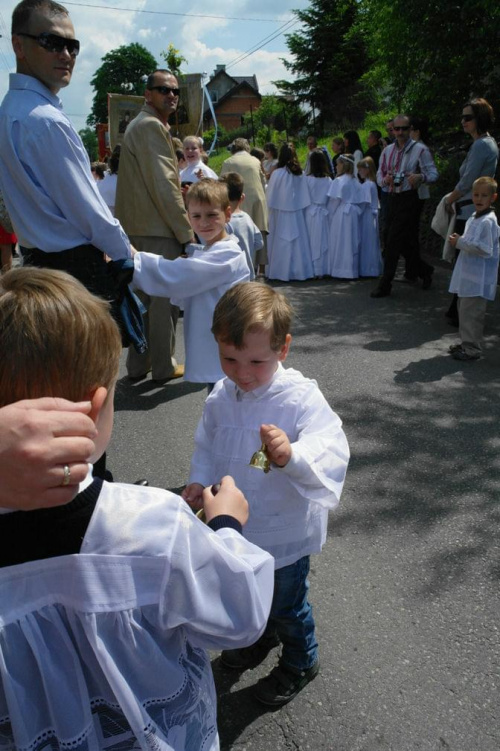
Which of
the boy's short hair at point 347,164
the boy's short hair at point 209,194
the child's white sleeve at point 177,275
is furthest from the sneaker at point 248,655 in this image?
the boy's short hair at point 347,164

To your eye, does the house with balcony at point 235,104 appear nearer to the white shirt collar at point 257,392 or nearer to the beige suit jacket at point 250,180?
the beige suit jacket at point 250,180

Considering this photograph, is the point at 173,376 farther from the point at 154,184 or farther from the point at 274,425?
the point at 274,425

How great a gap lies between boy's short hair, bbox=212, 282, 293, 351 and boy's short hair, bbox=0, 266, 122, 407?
94cm

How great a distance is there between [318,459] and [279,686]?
0.95m

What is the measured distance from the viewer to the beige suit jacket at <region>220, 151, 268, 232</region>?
804 centimetres

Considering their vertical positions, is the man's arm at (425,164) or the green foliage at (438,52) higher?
the green foliage at (438,52)

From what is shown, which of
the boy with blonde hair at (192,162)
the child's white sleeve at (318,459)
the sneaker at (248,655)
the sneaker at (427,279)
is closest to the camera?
the child's white sleeve at (318,459)

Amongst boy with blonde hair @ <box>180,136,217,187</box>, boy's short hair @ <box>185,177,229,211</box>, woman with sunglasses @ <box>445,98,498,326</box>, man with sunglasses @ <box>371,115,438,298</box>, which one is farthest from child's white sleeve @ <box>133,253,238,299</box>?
man with sunglasses @ <box>371,115,438,298</box>

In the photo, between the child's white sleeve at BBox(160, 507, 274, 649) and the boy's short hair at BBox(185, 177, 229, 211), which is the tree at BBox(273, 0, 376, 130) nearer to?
the boy's short hair at BBox(185, 177, 229, 211)

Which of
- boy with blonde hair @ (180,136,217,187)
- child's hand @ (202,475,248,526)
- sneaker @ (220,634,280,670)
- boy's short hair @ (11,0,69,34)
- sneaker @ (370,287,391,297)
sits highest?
boy's short hair @ (11,0,69,34)

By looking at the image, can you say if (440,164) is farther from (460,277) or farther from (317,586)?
(317,586)

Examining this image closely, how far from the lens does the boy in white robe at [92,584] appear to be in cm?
98

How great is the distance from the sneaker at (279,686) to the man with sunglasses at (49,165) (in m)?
1.96

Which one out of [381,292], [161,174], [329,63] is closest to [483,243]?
[381,292]
